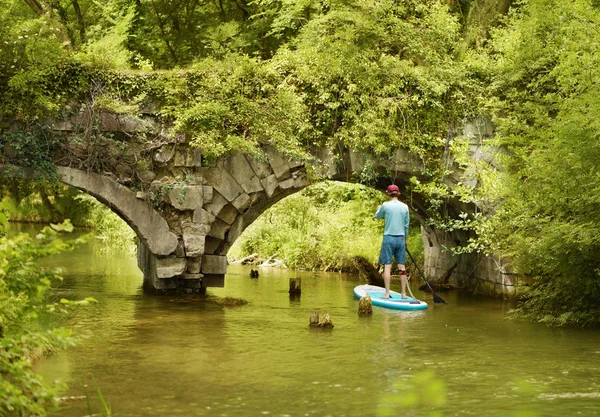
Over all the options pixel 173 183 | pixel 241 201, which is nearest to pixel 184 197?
pixel 173 183

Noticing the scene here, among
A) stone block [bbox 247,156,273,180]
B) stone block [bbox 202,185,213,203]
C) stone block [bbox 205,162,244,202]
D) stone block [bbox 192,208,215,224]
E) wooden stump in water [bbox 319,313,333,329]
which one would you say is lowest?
wooden stump in water [bbox 319,313,333,329]

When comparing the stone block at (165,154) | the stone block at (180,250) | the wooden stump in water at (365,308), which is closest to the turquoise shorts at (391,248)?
the wooden stump in water at (365,308)

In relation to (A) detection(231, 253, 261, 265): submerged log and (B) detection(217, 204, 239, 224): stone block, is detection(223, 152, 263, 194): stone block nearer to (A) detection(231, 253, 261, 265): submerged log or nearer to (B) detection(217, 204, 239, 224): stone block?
(B) detection(217, 204, 239, 224): stone block

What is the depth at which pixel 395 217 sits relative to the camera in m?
13.4

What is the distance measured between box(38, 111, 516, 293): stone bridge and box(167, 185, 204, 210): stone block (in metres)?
0.01

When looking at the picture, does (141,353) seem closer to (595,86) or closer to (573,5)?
(595,86)

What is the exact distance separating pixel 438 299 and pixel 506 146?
9.08 feet

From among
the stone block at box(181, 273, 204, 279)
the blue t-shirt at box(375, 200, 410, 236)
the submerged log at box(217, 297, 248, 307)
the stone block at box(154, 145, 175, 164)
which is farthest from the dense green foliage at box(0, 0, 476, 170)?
the submerged log at box(217, 297, 248, 307)

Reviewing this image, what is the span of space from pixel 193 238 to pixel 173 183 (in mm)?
877

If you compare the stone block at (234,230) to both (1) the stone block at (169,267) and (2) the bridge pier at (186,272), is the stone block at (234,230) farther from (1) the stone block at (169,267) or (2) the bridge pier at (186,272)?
(1) the stone block at (169,267)

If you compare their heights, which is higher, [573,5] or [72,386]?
[573,5]

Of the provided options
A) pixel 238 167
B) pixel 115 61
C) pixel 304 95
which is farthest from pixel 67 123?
pixel 304 95

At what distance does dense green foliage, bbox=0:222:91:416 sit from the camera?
Answer: 543 cm

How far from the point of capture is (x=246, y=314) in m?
13.0
